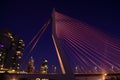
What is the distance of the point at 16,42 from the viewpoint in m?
101

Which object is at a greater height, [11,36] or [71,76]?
[11,36]

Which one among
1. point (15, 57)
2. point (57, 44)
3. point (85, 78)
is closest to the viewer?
point (57, 44)

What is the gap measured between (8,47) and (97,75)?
194ft

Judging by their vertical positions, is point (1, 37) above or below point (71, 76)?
above

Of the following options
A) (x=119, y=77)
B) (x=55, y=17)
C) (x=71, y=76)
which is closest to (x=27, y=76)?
(x=55, y=17)

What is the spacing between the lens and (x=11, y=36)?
96125mm

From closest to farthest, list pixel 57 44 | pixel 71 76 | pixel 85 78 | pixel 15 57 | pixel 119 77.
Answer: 1. pixel 71 76
2. pixel 57 44
3. pixel 85 78
4. pixel 119 77
5. pixel 15 57

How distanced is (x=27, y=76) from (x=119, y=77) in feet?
67.0

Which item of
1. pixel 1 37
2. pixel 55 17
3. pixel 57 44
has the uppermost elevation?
pixel 1 37

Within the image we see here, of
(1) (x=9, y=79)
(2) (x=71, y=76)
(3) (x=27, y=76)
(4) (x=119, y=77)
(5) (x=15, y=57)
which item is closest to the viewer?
(2) (x=71, y=76)

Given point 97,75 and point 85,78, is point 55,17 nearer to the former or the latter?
point 85,78

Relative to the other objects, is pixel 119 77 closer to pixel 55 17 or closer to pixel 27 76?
pixel 27 76

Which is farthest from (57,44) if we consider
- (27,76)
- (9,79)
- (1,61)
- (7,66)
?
(7,66)

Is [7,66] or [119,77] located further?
[7,66]
